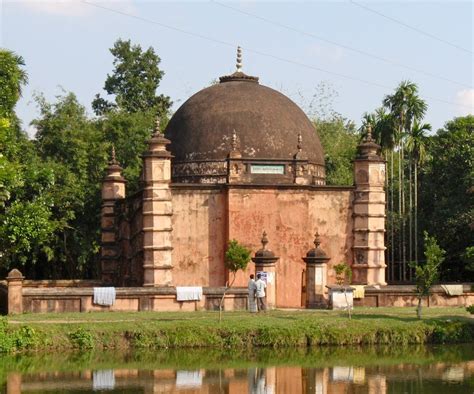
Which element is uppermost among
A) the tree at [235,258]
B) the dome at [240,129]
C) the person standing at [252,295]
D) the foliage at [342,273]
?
the dome at [240,129]

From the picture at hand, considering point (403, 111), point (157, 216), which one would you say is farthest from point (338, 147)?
point (157, 216)

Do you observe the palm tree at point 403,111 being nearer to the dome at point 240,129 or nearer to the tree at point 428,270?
the dome at point 240,129

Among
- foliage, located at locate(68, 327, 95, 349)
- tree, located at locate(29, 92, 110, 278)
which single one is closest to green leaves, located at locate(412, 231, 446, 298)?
foliage, located at locate(68, 327, 95, 349)

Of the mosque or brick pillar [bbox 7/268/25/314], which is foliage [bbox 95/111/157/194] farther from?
brick pillar [bbox 7/268/25/314]

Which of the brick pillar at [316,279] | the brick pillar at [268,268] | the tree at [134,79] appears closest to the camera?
the brick pillar at [268,268]

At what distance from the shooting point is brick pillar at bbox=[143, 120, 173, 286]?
31859 mm

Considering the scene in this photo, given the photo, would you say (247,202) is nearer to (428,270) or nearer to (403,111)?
(428,270)

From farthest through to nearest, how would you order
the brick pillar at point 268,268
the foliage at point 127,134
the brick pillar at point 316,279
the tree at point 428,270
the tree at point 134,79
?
the tree at point 134,79 < the foliage at point 127,134 < the brick pillar at point 316,279 < the brick pillar at point 268,268 < the tree at point 428,270

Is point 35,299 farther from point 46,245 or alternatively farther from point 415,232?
point 415,232

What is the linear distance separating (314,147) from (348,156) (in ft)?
47.1

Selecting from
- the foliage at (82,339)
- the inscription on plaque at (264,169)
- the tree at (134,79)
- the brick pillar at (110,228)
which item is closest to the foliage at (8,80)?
the brick pillar at (110,228)

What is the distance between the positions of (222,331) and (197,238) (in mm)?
8059

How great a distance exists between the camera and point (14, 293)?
28.2 metres

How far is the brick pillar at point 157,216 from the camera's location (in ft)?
105
